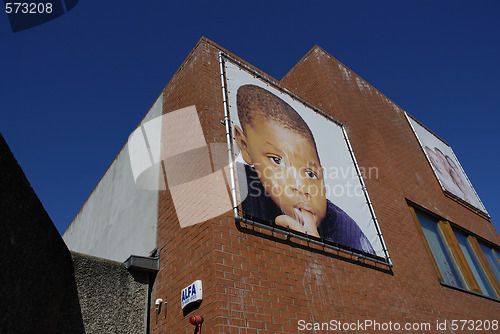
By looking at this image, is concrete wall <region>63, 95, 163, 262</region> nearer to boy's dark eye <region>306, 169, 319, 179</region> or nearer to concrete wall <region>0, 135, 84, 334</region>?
concrete wall <region>0, 135, 84, 334</region>

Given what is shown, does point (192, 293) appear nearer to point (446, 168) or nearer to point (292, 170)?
point (292, 170)

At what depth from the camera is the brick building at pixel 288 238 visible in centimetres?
380

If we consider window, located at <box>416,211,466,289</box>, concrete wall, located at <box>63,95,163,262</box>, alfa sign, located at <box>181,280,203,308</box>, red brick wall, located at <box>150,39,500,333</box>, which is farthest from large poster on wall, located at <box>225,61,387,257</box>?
window, located at <box>416,211,466,289</box>

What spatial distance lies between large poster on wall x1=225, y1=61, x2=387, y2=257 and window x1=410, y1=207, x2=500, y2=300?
7.48 feet

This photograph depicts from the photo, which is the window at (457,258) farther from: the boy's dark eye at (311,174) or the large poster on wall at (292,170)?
the boy's dark eye at (311,174)

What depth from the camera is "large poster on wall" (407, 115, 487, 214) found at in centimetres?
1038

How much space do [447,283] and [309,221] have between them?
3705 millimetres

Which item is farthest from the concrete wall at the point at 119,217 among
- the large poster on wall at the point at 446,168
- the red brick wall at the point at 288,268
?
the large poster on wall at the point at 446,168

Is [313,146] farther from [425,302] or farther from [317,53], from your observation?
[317,53]

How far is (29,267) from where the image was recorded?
9.48ft

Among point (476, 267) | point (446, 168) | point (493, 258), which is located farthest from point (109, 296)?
point (446, 168)

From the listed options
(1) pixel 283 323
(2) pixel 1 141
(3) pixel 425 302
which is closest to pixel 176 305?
(1) pixel 283 323

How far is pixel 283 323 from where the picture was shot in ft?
12.1

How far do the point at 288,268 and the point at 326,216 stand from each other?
130 centimetres
